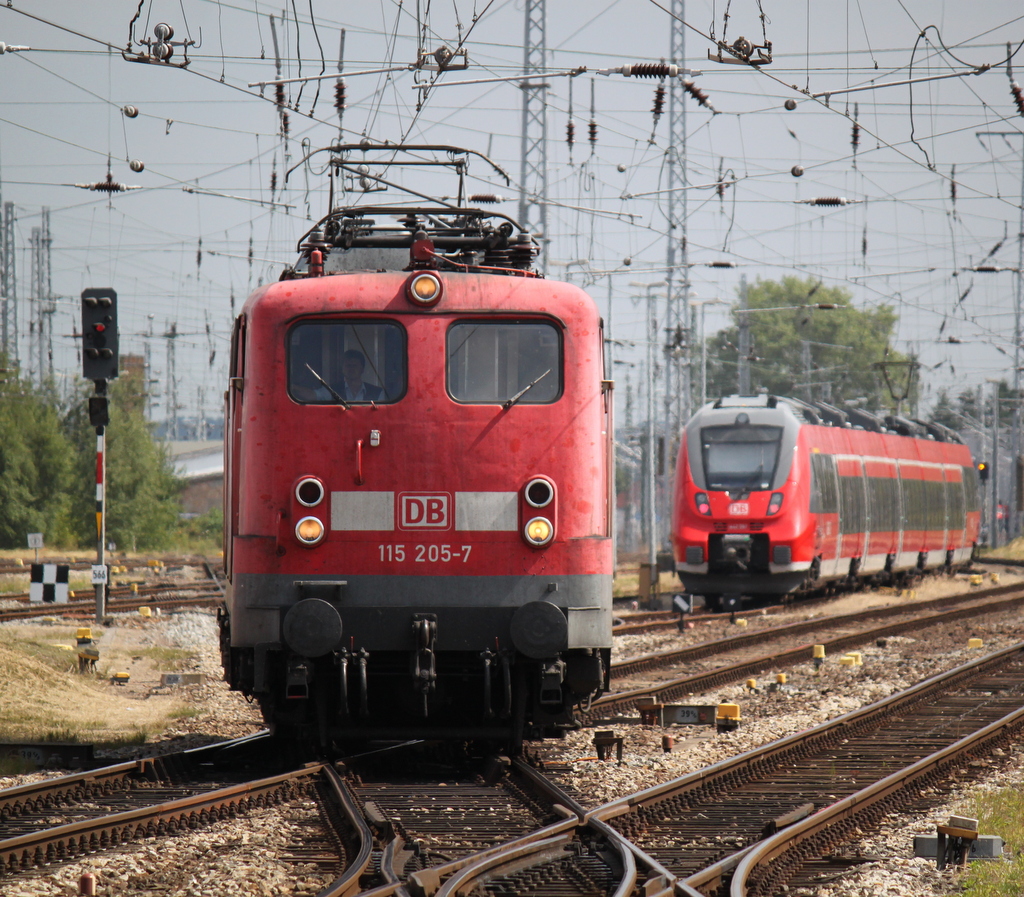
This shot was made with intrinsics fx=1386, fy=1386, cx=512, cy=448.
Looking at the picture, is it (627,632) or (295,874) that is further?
(627,632)

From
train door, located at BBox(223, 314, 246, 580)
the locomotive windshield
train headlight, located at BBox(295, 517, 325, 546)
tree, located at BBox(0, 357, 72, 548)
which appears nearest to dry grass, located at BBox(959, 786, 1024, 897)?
train headlight, located at BBox(295, 517, 325, 546)

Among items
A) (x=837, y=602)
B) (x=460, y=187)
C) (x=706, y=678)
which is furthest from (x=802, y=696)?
(x=837, y=602)

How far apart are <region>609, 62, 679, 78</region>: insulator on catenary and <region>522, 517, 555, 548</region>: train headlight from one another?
9.00 meters

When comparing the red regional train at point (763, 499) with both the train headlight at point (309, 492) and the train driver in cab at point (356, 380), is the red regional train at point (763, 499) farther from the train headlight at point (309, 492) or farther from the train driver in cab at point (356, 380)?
the train headlight at point (309, 492)

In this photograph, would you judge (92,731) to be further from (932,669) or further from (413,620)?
(932,669)

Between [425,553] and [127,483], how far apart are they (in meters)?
43.7

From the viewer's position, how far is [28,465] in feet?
145

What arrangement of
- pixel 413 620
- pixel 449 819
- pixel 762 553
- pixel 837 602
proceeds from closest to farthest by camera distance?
1. pixel 449 819
2. pixel 413 620
3. pixel 762 553
4. pixel 837 602

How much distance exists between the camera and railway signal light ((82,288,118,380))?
16188 millimetres

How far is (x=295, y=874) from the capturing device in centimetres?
616

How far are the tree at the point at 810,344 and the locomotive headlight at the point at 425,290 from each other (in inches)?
3317

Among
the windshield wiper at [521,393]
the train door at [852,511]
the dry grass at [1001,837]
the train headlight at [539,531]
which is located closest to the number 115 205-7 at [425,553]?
the train headlight at [539,531]

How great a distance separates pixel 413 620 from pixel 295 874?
232cm

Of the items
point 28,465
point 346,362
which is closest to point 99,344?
point 346,362
